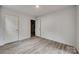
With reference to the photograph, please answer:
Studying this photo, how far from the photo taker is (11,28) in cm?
442

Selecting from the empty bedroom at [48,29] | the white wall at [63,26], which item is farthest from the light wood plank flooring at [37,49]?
the white wall at [63,26]

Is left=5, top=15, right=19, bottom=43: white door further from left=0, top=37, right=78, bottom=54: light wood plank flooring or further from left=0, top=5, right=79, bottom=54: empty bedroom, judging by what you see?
left=0, top=37, right=78, bottom=54: light wood plank flooring

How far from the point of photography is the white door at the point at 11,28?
164 inches

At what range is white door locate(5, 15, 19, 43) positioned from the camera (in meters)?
4.17

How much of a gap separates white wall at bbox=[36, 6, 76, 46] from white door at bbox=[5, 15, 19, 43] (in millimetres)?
2596

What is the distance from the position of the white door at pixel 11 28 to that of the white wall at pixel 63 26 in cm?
260

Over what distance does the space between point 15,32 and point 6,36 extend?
719mm

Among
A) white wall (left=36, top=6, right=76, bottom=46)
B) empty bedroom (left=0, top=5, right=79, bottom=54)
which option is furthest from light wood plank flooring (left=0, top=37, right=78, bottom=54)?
white wall (left=36, top=6, right=76, bottom=46)
